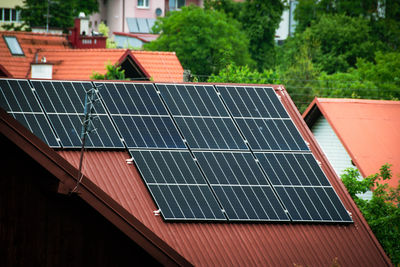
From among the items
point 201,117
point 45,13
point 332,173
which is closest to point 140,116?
point 201,117

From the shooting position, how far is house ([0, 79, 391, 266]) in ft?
58.5

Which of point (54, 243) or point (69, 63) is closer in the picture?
point (54, 243)

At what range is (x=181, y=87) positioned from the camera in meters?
23.2

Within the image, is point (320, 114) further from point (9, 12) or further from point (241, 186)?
point (9, 12)

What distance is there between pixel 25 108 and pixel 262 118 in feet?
20.9

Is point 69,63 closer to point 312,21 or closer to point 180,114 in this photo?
point 180,114

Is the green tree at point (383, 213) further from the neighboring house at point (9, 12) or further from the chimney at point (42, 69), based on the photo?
the neighboring house at point (9, 12)

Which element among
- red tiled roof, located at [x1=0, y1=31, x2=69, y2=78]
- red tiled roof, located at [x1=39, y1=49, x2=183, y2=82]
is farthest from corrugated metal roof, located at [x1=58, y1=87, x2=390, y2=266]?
red tiled roof, located at [x1=0, y1=31, x2=69, y2=78]

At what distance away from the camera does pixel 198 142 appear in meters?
21.9

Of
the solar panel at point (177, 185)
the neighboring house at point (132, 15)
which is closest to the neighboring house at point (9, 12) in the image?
the neighboring house at point (132, 15)

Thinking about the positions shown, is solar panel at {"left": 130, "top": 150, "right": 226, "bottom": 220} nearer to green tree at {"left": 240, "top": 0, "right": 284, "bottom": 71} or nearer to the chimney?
the chimney

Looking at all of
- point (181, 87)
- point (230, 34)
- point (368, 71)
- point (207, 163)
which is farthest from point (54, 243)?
point (230, 34)

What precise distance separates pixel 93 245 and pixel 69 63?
34.2 metres

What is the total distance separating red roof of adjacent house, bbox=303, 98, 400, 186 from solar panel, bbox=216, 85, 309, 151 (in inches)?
475
